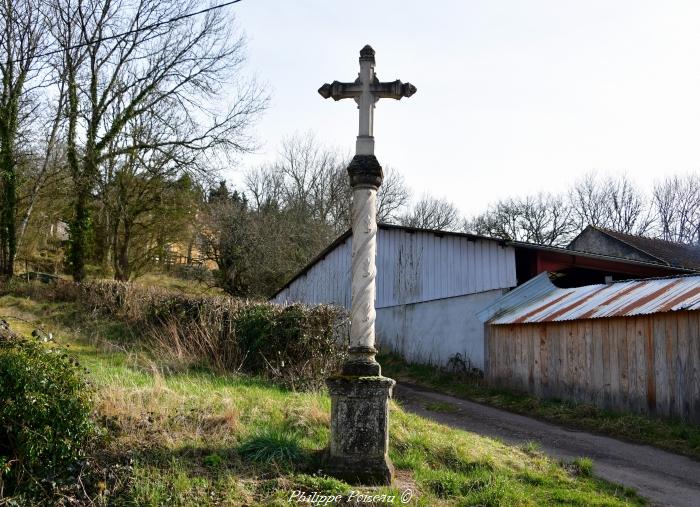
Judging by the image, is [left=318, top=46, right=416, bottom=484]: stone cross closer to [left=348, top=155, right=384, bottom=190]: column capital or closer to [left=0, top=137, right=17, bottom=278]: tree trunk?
[left=348, top=155, right=384, bottom=190]: column capital

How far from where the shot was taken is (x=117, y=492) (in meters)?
5.49

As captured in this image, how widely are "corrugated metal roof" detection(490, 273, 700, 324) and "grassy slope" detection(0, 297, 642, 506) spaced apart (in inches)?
199

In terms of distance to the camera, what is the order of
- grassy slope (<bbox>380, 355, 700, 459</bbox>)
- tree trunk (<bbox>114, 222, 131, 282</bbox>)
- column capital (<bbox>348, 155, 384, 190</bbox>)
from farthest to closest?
tree trunk (<bbox>114, 222, 131, 282</bbox>) → grassy slope (<bbox>380, 355, 700, 459</bbox>) → column capital (<bbox>348, 155, 384, 190</bbox>)

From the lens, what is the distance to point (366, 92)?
23.1ft

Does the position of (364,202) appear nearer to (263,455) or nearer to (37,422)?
(263,455)

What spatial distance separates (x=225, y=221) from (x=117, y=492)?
28.0 m

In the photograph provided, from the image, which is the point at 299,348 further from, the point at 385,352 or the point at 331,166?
the point at 331,166

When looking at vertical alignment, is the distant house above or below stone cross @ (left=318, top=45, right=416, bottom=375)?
above

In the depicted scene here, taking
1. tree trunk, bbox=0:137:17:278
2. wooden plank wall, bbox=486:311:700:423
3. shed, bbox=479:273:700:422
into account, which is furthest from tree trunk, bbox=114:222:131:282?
wooden plank wall, bbox=486:311:700:423

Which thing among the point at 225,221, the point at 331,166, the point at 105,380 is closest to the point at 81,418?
the point at 105,380

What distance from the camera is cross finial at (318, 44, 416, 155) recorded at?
697cm

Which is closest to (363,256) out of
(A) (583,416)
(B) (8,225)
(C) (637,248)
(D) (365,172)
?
(D) (365,172)

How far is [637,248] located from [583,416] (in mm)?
21592

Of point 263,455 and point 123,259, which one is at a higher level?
point 123,259
